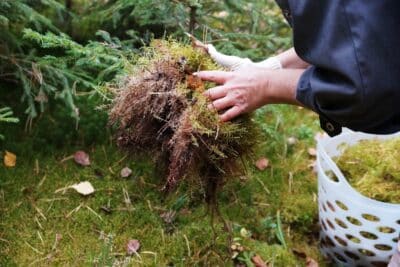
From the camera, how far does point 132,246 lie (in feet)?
7.68

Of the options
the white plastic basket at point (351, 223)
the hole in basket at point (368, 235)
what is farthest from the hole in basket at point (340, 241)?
the hole in basket at point (368, 235)

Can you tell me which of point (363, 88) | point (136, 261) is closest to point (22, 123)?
point (136, 261)

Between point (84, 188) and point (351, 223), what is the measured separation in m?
1.22

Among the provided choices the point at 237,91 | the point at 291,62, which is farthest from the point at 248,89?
the point at 291,62

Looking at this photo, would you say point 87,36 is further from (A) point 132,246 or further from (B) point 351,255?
(B) point 351,255

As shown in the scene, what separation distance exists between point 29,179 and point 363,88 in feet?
5.55

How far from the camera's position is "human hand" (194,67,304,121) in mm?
1748

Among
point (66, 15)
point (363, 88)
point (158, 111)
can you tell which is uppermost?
point (363, 88)

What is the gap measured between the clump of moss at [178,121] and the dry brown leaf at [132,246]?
443mm

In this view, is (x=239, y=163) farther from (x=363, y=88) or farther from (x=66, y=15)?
(x=66, y=15)

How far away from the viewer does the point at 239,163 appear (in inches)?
78.4

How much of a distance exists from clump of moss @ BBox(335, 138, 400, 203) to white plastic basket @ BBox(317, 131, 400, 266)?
0.10m

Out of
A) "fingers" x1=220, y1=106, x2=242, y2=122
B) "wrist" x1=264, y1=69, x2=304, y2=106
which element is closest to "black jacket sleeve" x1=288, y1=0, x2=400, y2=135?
"wrist" x1=264, y1=69, x2=304, y2=106

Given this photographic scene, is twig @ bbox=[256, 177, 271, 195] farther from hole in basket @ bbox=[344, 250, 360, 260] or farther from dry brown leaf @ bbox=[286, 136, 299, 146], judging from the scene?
hole in basket @ bbox=[344, 250, 360, 260]
